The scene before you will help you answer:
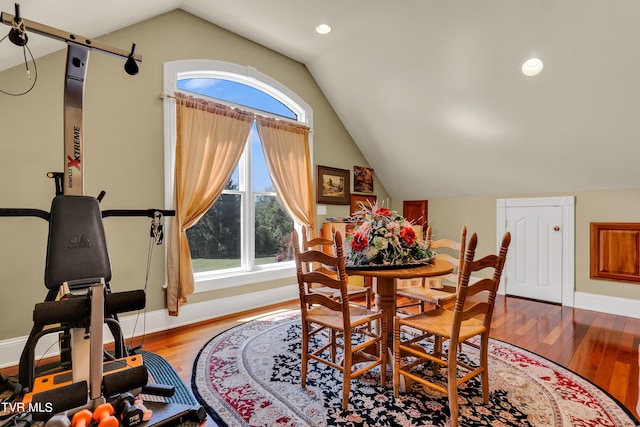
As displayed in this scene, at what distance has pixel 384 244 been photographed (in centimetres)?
217

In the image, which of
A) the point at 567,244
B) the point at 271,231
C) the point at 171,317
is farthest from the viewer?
the point at 271,231

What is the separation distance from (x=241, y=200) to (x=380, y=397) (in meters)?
2.73

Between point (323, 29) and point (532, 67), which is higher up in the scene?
point (323, 29)

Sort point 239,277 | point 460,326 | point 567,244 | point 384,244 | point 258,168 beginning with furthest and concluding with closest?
point 258,168, point 567,244, point 239,277, point 384,244, point 460,326

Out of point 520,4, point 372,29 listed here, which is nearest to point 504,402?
point 520,4

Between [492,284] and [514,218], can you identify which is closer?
[492,284]

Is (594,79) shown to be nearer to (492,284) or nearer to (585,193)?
(585,193)

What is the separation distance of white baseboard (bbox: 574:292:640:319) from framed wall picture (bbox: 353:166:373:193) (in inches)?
122

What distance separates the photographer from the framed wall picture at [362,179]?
16.8ft

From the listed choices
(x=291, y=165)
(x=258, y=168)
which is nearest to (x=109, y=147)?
(x=258, y=168)

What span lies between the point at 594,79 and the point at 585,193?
5.38 ft

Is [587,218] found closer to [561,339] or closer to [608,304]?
[608,304]

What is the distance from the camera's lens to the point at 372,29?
135 inches

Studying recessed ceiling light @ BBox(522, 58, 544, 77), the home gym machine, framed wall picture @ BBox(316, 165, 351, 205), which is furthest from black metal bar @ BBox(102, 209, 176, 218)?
recessed ceiling light @ BBox(522, 58, 544, 77)
